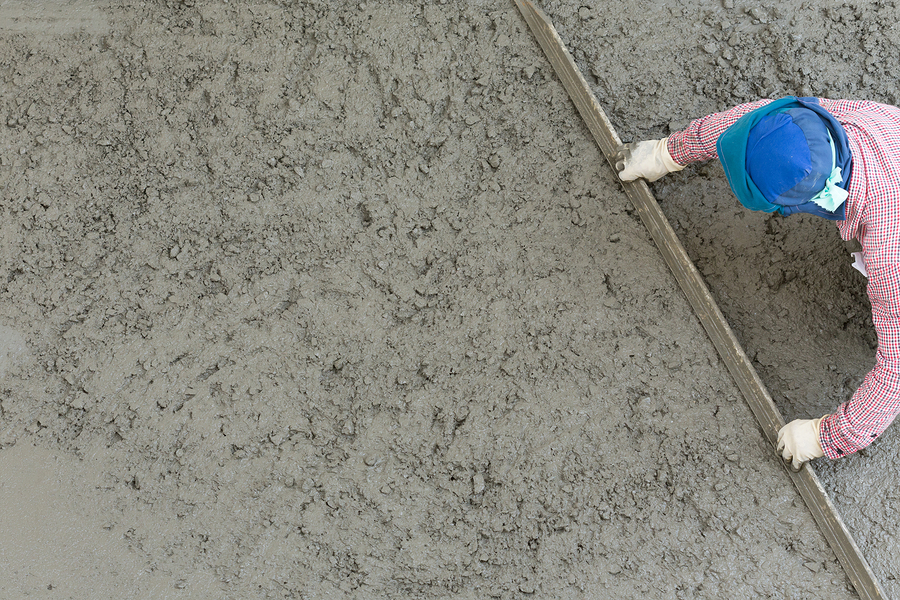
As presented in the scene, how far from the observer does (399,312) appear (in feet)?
5.60

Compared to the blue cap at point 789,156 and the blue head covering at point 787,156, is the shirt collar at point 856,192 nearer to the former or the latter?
the blue head covering at point 787,156

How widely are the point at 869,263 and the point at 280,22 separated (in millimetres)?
1749

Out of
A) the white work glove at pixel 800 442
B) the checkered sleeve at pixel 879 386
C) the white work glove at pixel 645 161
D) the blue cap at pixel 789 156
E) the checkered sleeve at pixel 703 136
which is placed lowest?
the white work glove at pixel 800 442

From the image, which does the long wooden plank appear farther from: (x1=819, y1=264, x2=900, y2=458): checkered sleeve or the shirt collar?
the shirt collar

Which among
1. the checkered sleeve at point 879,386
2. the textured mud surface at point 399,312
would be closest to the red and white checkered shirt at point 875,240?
the checkered sleeve at point 879,386

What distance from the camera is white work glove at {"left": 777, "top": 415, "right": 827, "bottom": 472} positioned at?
1.51 metres

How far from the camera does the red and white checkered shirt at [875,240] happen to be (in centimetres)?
131

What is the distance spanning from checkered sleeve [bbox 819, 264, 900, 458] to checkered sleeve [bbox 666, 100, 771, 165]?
479mm

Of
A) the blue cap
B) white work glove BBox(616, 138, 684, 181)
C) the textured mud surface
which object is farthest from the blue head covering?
the textured mud surface

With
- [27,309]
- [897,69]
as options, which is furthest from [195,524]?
[897,69]

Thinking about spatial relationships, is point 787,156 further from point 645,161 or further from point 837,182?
point 645,161

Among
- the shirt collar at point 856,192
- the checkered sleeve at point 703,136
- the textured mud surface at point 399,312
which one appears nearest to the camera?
the shirt collar at point 856,192

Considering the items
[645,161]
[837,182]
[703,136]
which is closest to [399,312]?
[645,161]

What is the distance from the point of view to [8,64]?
6.22 feet
